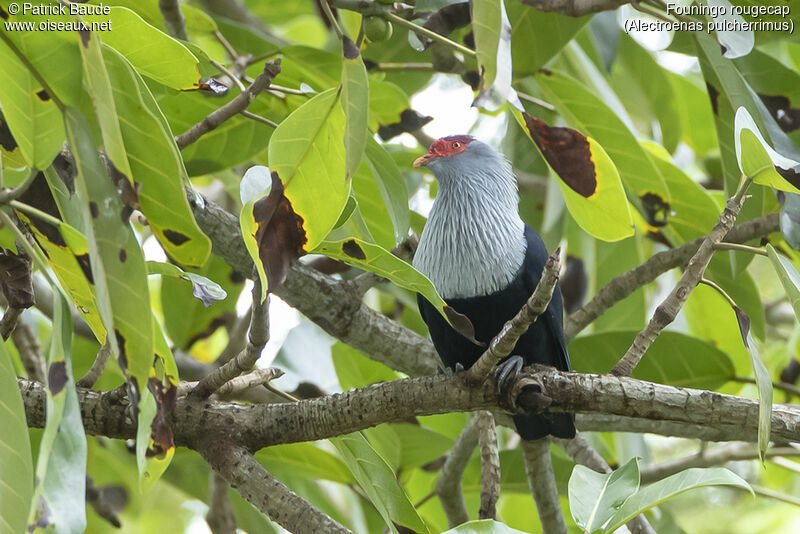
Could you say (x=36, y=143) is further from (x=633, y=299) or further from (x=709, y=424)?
(x=633, y=299)

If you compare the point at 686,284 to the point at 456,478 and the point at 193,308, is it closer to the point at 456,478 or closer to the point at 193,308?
the point at 456,478

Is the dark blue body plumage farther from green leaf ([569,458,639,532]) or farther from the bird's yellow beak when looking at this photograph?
green leaf ([569,458,639,532])

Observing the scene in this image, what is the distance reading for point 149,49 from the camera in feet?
6.08

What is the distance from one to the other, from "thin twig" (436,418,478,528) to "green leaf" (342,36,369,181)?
1.52 meters

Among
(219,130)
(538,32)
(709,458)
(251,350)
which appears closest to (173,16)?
(219,130)

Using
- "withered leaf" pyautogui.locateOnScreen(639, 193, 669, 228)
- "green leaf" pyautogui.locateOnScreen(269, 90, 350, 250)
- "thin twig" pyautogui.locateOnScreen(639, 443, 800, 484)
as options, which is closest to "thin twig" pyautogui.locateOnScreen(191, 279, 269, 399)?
"green leaf" pyautogui.locateOnScreen(269, 90, 350, 250)

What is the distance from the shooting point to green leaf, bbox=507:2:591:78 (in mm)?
2564

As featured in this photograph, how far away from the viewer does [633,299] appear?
10.7 feet

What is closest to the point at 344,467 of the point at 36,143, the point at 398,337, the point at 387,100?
the point at 398,337

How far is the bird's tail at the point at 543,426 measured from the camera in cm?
255

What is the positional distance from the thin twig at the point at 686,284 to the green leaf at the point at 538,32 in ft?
3.12

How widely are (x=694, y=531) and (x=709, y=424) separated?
14.1 ft
